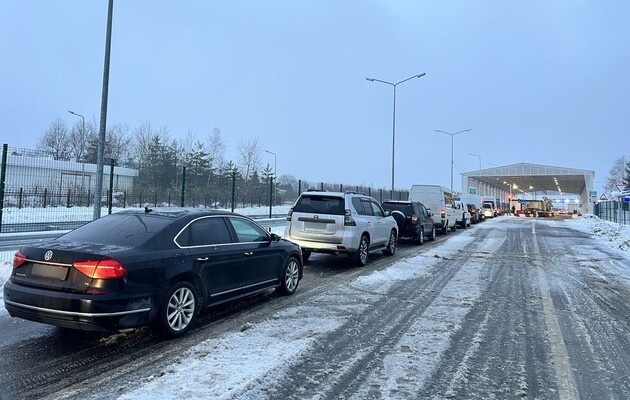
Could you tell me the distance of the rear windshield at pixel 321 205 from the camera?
37.0ft

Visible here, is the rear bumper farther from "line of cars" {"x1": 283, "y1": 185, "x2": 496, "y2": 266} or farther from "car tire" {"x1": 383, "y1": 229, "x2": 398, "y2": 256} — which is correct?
"car tire" {"x1": 383, "y1": 229, "x2": 398, "y2": 256}

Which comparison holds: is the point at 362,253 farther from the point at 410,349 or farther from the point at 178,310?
the point at 178,310

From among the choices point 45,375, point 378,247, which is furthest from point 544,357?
point 378,247

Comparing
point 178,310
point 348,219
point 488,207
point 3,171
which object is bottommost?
point 178,310

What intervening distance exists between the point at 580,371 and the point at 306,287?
5101 mm

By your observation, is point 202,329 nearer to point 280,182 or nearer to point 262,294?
point 262,294

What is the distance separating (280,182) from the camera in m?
27.7

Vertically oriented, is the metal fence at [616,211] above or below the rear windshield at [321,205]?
above

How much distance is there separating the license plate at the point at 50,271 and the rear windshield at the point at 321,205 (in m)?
7.05

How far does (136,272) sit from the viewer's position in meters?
5.02

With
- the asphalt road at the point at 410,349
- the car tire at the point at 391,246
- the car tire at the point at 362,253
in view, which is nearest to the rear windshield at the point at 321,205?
the car tire at the point at 362,253

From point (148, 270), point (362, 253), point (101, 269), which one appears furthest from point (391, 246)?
point (101, 269)

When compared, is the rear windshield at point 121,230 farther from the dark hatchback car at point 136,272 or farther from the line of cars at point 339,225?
the line of cars at point 339,225

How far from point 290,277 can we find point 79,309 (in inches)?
157
